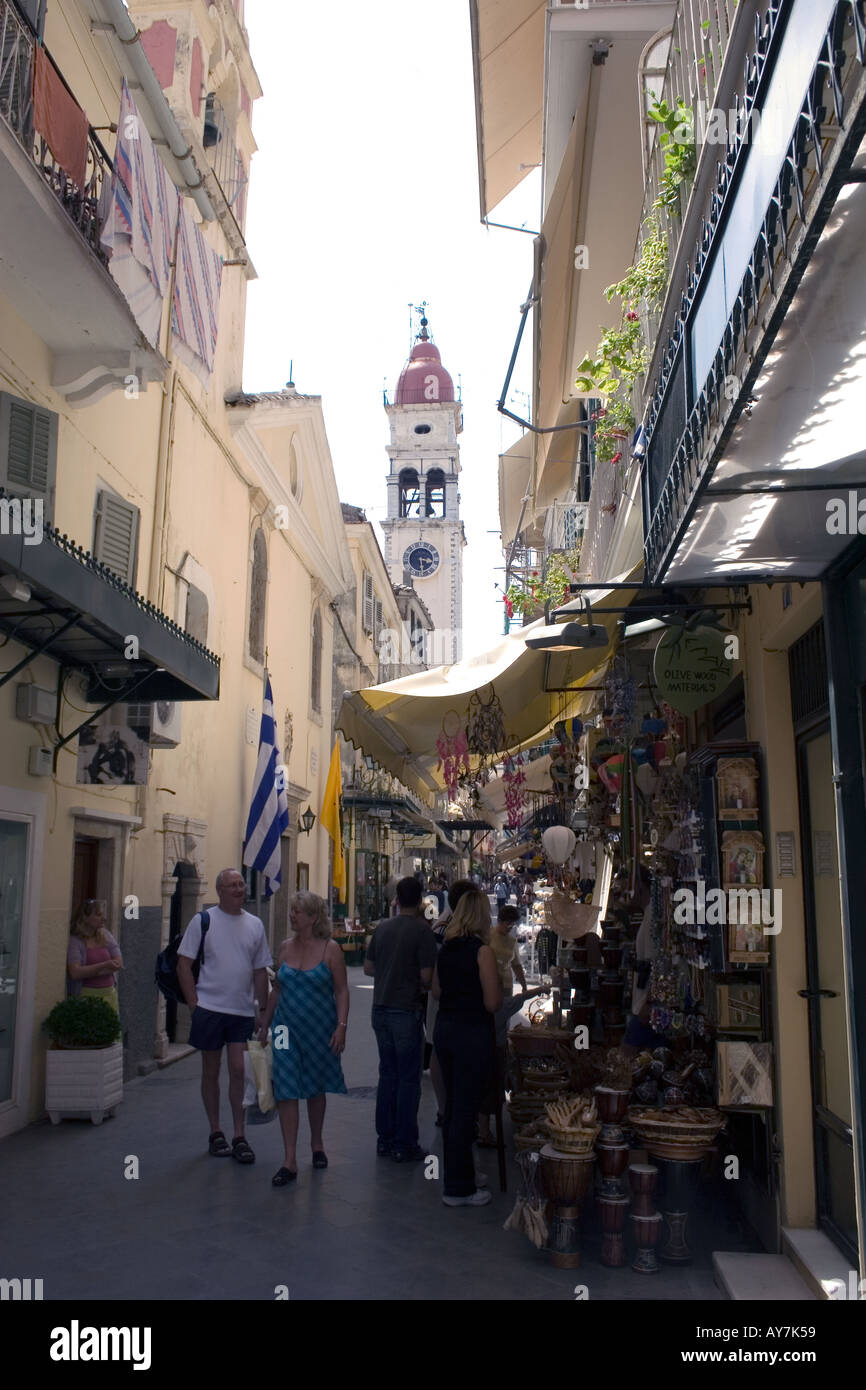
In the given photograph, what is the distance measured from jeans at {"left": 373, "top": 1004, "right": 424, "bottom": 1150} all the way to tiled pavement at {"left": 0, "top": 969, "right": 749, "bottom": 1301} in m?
0.21

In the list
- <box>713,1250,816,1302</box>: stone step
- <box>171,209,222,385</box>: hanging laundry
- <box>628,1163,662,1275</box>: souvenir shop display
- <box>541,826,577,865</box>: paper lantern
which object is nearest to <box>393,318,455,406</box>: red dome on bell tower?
<box>171,209,222,385</box>: hanging laundry

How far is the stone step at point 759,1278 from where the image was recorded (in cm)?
444

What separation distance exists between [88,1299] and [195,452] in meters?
9.87

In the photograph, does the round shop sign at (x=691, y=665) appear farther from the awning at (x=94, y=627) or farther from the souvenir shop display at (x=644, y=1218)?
the awning at (x=94, y=627)

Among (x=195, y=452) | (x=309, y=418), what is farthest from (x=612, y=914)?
(x=309, y=418)

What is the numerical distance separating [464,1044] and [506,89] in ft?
29.8

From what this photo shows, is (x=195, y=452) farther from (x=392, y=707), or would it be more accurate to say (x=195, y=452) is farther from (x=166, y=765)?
(x=392, y=707)

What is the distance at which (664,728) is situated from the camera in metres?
7.21

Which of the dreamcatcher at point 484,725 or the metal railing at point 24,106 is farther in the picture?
the dreamcatcher at point 484,725

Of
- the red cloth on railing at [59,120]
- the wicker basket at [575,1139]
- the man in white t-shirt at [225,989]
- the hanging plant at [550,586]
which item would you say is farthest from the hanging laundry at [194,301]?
the wicker basket at [575,1139]

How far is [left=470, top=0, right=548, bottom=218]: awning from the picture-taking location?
9.46 metres

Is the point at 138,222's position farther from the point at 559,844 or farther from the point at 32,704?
the point at 559,844

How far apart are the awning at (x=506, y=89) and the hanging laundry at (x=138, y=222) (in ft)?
10.1

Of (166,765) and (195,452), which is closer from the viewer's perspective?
(166,765)
